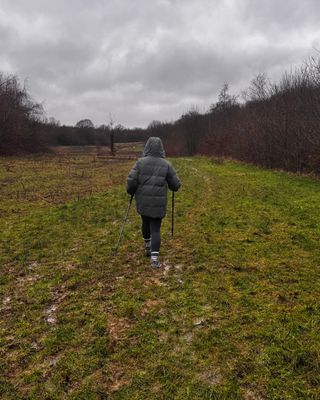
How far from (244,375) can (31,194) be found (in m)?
14.3

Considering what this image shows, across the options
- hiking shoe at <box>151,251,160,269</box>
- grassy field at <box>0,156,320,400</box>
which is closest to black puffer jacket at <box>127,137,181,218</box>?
hiking shoe at <box>151,251,160,269</box>

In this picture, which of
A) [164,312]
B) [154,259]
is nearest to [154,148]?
[154,259]

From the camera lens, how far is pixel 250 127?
117 feet

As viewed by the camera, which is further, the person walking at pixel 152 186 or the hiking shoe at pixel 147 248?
the hiking shoe at pixel 147 248

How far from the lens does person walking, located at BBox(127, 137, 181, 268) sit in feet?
22.3

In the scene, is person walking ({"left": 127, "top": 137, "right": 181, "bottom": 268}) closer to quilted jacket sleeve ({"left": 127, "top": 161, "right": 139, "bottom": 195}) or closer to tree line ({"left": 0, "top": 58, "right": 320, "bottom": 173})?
quilted jacket sleeve ({"left": 127, "top": 161, "right": 139, "bottom": 195})

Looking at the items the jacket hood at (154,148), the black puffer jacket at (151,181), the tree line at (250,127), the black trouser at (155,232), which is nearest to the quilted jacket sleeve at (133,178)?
the black puffer jacket at (151,181)

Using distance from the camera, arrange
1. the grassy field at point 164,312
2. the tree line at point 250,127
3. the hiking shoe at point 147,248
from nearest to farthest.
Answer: the grassy field at point 164,312, the hiking shoe at point 147,248, the tree line at point 250,127

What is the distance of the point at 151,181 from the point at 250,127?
102ft

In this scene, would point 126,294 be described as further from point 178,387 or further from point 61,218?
point 61,218

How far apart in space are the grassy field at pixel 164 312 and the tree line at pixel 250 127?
16.0m

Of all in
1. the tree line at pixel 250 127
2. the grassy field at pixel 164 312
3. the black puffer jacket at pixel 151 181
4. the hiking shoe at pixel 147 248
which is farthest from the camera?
the tree line at pixel 250 127

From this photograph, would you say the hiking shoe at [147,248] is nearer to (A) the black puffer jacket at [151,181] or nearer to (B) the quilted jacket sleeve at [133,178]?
(A) the black puffer jacket at [151,181]

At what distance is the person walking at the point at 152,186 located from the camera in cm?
680
